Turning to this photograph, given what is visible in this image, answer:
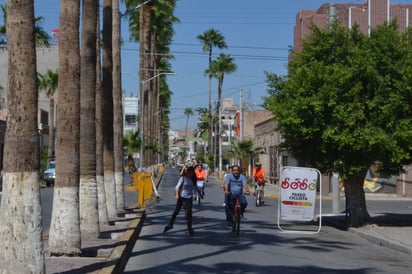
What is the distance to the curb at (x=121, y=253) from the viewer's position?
36.4 ft

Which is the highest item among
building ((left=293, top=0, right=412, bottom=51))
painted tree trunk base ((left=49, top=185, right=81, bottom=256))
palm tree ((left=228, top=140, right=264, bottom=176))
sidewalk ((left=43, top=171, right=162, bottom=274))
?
building ((left=293, top=0, right=412, bottom=51))

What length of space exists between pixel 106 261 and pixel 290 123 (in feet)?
33.2

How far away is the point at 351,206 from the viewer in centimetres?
2212

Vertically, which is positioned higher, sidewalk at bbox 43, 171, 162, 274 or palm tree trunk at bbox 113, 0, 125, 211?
palm tree trunk at bbox 113, 0, 125, 211

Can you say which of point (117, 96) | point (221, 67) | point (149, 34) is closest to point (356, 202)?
point (117, 96)

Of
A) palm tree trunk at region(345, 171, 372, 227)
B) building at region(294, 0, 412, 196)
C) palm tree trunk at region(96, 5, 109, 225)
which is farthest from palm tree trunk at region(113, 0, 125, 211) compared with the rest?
building at region(294, 0, 412, 196)

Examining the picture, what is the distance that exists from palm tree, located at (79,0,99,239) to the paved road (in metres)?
1.20

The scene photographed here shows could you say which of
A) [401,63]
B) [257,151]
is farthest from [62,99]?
[257,151]

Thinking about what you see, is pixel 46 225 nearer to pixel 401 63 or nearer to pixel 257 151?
pixel 401 63

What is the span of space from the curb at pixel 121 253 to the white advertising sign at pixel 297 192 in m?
4.59

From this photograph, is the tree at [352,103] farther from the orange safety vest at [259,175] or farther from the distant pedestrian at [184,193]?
the orange safety vest at [259,175]

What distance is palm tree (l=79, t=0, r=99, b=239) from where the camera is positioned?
15969 mm

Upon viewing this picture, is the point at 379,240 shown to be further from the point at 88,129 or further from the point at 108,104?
the point at 108,104

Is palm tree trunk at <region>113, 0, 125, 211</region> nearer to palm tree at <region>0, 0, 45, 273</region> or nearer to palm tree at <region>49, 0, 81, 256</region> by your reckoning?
palm tree at <region>49, 0, 81, 256</region>
